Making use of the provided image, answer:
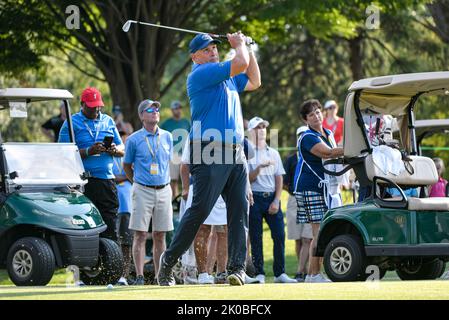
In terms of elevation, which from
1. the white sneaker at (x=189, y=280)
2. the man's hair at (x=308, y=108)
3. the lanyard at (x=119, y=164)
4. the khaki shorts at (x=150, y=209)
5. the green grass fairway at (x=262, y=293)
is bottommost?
the white sneaker at (x=189, y=280)

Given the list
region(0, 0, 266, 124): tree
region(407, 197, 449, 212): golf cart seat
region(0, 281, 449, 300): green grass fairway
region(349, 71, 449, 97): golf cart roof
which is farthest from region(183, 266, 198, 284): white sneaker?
region(0, 0, 266, 124): tree

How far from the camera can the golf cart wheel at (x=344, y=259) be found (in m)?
11.4

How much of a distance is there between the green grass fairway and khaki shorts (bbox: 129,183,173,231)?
133 inches

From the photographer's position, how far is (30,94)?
40.3 feet

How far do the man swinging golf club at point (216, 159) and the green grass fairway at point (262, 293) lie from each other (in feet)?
1.41

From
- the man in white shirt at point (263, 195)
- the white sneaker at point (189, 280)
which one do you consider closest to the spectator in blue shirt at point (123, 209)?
the white sneaker at point (189, 280)

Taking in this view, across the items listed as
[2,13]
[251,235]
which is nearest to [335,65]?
[2,13]

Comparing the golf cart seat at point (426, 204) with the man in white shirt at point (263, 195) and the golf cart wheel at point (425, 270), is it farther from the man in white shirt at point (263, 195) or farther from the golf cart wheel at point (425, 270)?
the man in white shirt at point (263, 195)

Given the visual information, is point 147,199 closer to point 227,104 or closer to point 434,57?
point 227,104

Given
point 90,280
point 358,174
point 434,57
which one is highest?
point 434,57

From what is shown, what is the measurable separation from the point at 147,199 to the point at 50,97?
1684 mm

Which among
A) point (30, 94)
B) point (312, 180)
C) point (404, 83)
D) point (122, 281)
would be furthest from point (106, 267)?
point (404, 83)
